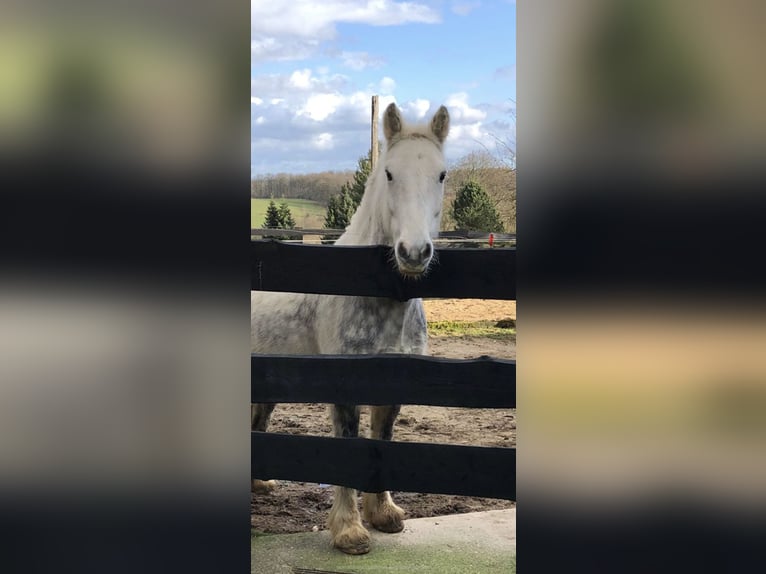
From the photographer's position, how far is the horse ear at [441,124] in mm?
2684

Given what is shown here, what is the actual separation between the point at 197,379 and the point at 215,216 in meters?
0.23

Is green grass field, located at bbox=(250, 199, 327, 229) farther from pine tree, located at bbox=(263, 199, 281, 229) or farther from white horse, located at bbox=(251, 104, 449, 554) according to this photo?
white horse, located at bbox=(251, 104, 449, 554)

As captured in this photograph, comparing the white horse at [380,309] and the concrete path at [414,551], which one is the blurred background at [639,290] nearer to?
the white horse at [380,309]

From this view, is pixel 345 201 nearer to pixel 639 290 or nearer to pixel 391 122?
pixel 391 122

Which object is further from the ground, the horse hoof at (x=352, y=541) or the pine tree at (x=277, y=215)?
the pine tree at (x=277, y=215)

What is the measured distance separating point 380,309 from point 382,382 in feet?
1.56

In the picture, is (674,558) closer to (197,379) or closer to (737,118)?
(737,118)

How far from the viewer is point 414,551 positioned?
102 inches

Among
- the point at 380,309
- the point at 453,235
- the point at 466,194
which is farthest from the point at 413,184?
the point at 466,194

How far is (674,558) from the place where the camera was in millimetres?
740

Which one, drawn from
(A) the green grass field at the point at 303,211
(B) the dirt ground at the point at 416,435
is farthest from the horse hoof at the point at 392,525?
(A) the green grass field at the point at 303,211

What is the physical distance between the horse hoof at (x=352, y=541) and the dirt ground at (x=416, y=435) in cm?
38

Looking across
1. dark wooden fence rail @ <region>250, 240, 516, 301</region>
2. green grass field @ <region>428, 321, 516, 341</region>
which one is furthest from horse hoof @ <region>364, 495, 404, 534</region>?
green grass field @ <region>428, 321, 516, 341</region>

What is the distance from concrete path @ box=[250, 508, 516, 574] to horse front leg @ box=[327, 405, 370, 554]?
Result: 4 centimetres
